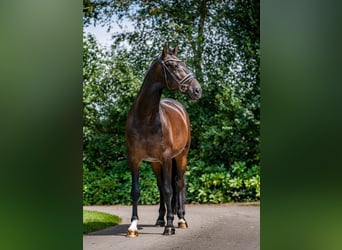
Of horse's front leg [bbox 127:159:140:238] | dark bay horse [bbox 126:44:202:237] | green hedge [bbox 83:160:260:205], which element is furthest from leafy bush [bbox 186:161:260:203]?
horse's front leg [bbox 127:159:140:238]

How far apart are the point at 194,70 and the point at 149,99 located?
301 centimetres

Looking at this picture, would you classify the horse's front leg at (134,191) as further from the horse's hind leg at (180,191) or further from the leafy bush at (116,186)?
the leafy bush at (116,186)

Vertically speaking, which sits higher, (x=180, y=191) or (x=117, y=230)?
(x=180, y=191)

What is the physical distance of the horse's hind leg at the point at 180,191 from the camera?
5285mm

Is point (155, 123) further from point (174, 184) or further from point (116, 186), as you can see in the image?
point (116, 186)

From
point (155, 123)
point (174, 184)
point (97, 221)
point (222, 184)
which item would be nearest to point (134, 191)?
point (155, 123)

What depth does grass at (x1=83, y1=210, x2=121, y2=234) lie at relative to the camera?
5.69 metres

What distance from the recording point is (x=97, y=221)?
5.93 metres

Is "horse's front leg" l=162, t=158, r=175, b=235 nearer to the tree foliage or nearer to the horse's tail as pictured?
the horse's tail

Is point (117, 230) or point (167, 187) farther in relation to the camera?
point (117, 230)

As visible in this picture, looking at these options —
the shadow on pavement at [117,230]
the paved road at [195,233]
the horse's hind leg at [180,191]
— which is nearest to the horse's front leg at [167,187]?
the paved road at [195,233]

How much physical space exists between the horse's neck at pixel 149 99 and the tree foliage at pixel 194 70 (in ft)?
8.73
